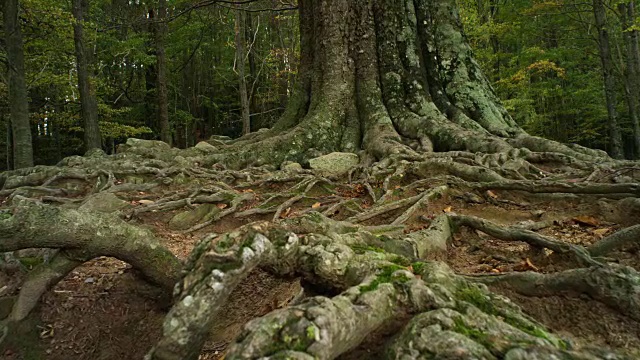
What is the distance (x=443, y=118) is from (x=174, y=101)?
70.5ft

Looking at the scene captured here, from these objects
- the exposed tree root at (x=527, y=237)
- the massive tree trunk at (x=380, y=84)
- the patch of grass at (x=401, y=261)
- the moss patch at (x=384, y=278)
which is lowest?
the exposed tree root at (x=527, y=237)

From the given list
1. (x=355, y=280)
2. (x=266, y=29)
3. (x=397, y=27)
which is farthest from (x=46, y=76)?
(x=266, y=29)

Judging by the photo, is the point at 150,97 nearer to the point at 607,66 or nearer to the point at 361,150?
the point at 361,150

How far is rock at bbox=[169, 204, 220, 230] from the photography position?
4574mm

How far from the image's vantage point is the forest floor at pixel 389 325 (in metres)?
1.87

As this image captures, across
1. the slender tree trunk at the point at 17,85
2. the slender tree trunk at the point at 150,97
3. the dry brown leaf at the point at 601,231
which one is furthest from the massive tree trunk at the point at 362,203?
the slender tree trunk at the point at 150,97

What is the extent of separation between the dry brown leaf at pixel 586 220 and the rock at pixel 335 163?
118 inches

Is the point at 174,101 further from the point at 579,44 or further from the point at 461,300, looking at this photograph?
the point at 461,300

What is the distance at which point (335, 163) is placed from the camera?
609 cm

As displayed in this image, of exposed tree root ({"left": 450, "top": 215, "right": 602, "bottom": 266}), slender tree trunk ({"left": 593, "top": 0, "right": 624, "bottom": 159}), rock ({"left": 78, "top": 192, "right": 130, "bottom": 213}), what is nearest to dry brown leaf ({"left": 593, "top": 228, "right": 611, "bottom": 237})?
exposed tree root ({"left": 450, "top": 215, "right": 602, "bottom": 266})

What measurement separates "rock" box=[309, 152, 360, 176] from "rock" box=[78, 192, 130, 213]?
8.83 ft

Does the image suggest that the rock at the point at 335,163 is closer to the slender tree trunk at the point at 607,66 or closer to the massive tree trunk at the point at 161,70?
the massive tree trunk at the point at 161,70

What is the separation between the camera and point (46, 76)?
12203mm

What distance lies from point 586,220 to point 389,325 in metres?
2.74
